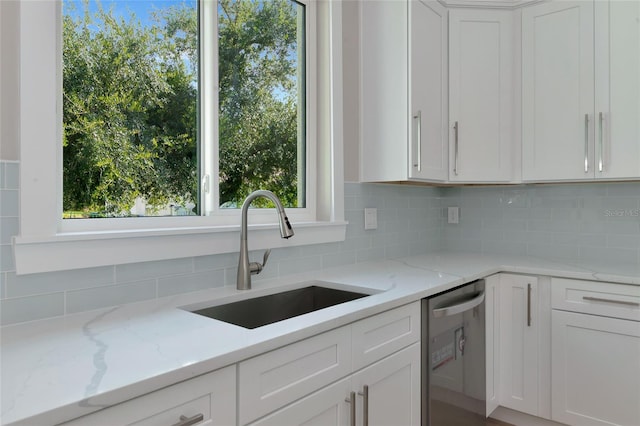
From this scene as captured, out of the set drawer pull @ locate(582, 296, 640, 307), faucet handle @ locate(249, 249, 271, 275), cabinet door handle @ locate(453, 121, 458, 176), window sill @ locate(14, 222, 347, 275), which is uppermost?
cabinet door handle @ locate(453, 121, 458, 176)

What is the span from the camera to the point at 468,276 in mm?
1944

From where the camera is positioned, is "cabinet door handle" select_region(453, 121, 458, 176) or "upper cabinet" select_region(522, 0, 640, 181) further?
"cabinet door handle" select_region(453, 121, 458, 176)

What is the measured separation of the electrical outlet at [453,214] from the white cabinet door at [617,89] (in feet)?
3.14

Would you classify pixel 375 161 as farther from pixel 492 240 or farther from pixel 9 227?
pixel 9 227

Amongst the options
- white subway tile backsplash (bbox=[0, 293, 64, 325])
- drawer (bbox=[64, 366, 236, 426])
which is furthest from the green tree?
drawer (bbox=[64, 366, 236, 426])

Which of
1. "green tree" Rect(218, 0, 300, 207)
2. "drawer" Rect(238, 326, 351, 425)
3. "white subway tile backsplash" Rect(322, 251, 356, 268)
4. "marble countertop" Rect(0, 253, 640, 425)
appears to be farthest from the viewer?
"white subway tile backsplash" Rect(322, 251, 356, 268)

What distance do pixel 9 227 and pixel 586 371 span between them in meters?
2.37

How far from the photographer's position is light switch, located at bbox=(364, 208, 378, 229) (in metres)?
2.37

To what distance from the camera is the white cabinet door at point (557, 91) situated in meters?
2.26

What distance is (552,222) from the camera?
2682 millimetres

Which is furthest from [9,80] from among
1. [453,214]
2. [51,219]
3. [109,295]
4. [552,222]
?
[552,222]

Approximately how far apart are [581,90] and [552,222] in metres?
0.81

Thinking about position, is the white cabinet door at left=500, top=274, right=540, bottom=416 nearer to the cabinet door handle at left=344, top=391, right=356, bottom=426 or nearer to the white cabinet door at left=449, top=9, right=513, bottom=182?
the white cabinet door at left=449, top=9, right=513, bottom=182

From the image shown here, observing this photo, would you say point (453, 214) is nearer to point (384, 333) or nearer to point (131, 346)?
point (384, 333)
